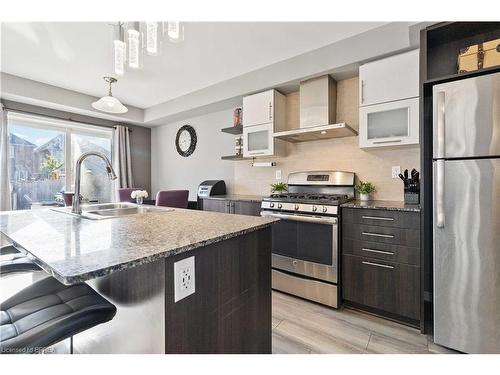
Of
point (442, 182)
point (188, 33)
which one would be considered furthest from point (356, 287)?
point (188, 33)

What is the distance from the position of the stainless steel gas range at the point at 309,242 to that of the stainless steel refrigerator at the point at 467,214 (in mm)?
768

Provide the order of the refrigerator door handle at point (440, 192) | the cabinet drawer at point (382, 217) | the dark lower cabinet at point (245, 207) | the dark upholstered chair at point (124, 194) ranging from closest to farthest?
the refrigerator door handle at point (440, 192) → the cabinet drawer at point (382, 217) → the dark lower cabinet at point (245, 207) → the dark upholstered chair at point (124, 194)

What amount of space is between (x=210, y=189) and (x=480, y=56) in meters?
3.06

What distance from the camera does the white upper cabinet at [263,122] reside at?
3078mm

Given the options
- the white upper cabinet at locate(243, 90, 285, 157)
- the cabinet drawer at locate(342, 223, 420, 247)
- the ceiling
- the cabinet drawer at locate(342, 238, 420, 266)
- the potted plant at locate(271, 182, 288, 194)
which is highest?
the ceiling

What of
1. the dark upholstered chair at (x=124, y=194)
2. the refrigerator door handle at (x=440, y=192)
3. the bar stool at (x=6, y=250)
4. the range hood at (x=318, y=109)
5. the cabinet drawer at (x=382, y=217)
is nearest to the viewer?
the bar stool at (x=6, y=250)

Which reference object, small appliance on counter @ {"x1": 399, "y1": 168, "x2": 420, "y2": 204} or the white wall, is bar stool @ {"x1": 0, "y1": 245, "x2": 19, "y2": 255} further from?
small appliance on counter @ {"x1": 399, "y1": 168, "x2": 420, "y2": 204}

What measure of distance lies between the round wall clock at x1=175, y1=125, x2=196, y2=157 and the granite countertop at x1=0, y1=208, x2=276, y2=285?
3.09 m

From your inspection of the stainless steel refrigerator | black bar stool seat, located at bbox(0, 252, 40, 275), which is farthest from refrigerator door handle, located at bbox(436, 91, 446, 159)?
black bar stool seat, located at bbox(0, 252, 40, 275)

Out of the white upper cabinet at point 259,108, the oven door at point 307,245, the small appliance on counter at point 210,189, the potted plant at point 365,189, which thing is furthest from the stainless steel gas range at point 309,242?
the small appliance on counter at point 210,189

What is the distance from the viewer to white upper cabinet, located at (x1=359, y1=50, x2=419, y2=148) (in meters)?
2.19

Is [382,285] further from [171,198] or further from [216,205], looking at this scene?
[171,198]

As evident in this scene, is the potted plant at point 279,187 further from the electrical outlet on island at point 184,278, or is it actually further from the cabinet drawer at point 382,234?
the electrical outlet on island at point 184,278
